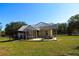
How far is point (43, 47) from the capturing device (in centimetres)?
1158

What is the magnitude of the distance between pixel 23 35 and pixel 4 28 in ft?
2.14

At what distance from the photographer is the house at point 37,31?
1170 centimetres

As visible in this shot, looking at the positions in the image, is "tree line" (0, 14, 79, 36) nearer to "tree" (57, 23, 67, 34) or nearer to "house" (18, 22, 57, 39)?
"tree" (57, 23, 67, 34)

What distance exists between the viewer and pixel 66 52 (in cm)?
1134

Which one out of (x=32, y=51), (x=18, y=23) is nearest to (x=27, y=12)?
(x=18, y=23)

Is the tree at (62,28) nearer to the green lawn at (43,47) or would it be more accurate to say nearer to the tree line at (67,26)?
the tree line at (67,26)

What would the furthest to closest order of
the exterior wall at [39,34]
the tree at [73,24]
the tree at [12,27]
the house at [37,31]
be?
the exterior wall at [39,34] < the house at [37,31] < the tree at [12,27] < the tree at [73,24]

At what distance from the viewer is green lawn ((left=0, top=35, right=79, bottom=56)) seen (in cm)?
1132

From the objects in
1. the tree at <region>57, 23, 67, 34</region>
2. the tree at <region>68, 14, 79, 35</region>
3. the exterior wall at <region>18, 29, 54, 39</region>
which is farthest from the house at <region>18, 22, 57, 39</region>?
the tree at <region>68, 14, 79, 35</region>

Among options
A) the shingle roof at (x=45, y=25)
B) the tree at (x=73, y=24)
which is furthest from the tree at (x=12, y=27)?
the tree at (x=73, y=24)

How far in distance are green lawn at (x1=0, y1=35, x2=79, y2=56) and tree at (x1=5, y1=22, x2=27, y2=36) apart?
271mm

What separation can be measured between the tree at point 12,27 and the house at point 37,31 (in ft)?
0.58

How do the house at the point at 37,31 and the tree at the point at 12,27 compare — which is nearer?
the tree at the point at 12,27

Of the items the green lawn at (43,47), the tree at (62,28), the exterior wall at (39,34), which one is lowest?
the green lawn at (43,47)
